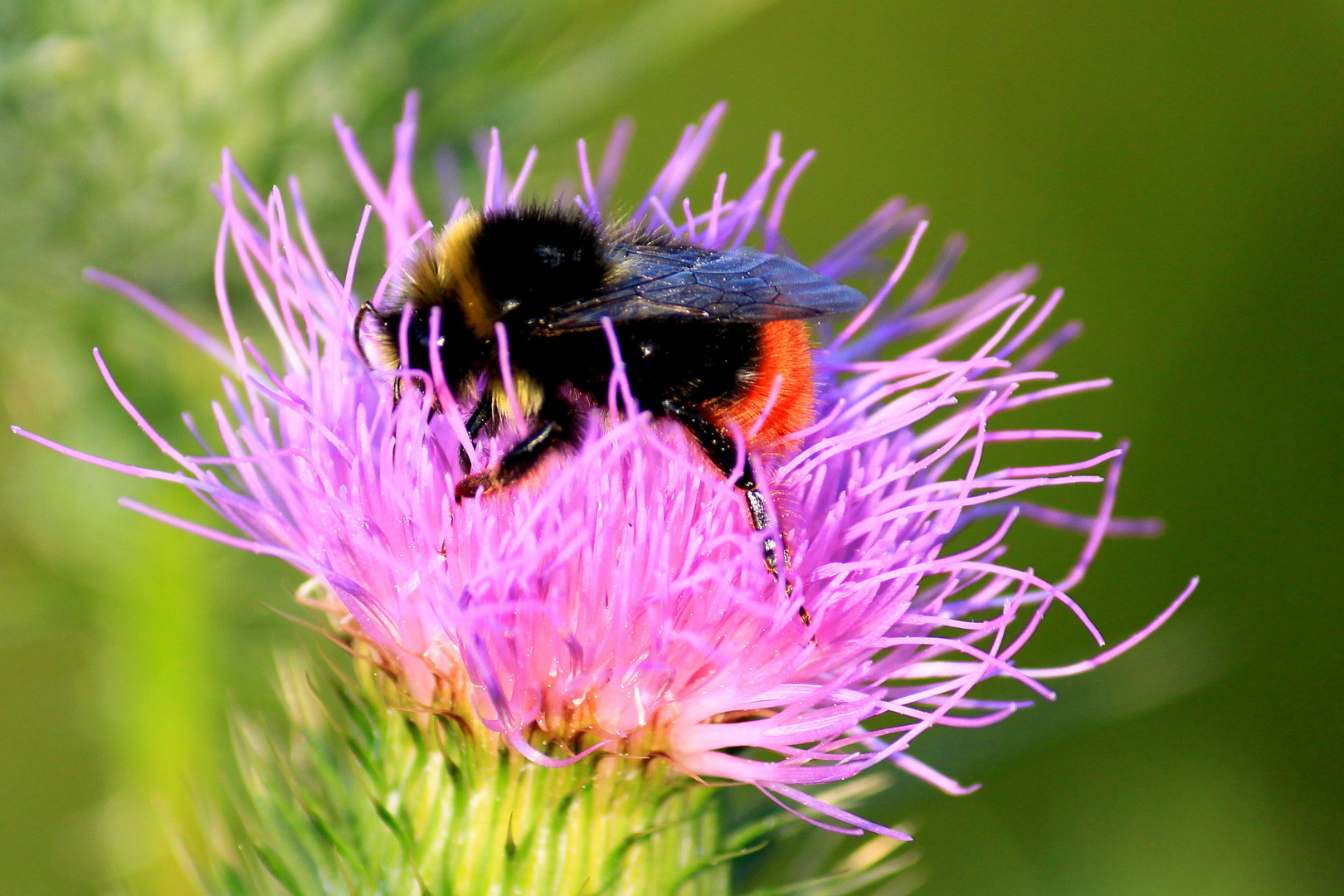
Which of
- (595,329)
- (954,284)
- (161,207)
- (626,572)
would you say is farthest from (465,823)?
(954,284)

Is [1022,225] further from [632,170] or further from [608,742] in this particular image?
[608,742]

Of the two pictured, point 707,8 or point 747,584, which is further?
point 707,8

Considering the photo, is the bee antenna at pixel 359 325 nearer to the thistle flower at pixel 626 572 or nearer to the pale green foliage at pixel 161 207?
the thistle flower at pixel 626 572

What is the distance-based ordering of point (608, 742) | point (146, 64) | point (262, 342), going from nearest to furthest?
1. point (608, 742)
2. point (146, 64)
3. point (262, 342)

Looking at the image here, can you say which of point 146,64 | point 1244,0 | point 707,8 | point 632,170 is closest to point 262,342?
point 146,64

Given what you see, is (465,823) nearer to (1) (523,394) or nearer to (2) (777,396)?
(1) (523,394)

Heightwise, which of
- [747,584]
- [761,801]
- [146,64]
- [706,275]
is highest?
[146,64]

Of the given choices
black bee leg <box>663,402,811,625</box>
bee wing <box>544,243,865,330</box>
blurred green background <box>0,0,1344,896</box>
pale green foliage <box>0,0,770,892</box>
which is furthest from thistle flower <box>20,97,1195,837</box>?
pale green foliage <box>0,0,770,892</box>

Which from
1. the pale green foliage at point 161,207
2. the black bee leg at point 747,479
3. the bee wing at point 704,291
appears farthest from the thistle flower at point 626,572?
the pale green foliage at point 161,207
